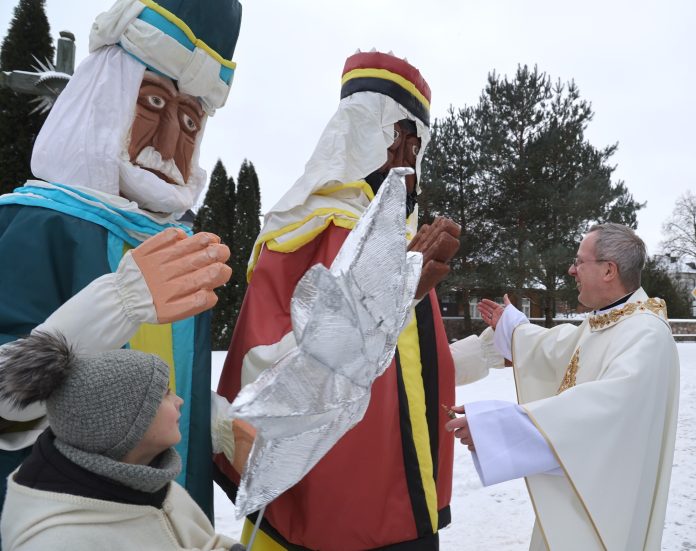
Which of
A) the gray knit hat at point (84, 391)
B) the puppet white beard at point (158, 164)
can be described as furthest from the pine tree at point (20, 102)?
the gray knit hat at point (84, 391)

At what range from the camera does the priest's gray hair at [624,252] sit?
2252mm

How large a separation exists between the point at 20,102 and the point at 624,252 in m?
6.82

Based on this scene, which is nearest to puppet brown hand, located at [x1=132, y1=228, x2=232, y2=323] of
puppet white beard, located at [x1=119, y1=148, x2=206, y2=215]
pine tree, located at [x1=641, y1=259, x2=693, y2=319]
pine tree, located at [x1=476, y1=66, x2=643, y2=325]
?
puppet white beard, located at [x1=119, y1=148, x2=206, y2=215]

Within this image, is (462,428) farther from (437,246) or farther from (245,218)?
(245,218)

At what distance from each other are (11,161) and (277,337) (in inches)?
228

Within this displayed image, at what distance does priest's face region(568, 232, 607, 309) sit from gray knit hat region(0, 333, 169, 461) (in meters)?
1.84

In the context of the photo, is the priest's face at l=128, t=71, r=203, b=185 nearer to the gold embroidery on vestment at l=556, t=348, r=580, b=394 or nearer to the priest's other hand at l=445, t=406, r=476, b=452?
the priest's other hand at l=445, t=406, r=476, b=452

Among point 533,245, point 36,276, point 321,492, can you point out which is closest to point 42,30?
point 36,276

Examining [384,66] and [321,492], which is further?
[384,66]

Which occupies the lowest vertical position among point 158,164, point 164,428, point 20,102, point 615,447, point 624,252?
point 615,447

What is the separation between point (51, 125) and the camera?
183cm

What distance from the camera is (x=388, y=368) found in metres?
2.05

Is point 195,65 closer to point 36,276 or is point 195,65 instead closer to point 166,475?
point 36,276

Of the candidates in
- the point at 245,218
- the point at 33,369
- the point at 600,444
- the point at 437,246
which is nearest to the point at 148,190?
the point at 33,369
